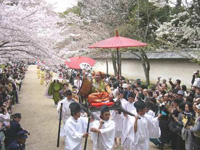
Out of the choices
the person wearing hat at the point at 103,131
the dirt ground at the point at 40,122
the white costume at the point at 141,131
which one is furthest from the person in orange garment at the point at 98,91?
the dirt ground at the point at 40,122

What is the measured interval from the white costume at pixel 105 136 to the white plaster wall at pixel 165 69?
12.6 meters

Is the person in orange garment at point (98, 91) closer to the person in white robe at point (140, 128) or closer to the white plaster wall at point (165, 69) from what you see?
the person in white robe at point (140, 128)

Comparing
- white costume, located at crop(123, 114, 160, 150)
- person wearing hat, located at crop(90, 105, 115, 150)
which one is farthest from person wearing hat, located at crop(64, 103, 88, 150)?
white costume, located at crop(123, 114, 160, 150)

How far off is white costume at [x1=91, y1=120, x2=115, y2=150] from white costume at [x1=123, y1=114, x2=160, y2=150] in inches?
23.4

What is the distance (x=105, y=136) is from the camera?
16.3 ft

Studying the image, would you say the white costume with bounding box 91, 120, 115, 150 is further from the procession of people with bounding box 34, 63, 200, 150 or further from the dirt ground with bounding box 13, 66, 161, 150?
the dirt ground with bounding box 13, 66, 161, 150

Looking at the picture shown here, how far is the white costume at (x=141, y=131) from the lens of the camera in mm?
5332

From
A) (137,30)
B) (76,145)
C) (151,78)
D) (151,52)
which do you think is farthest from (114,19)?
(76,145)

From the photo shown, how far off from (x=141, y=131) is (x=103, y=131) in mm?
975

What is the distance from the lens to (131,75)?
24.2 m

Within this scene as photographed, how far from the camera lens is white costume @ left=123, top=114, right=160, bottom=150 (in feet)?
17.5

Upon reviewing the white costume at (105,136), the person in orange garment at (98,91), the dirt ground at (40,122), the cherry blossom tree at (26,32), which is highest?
the cherry blossom tree at (26,32)

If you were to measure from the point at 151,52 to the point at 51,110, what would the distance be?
434 inches

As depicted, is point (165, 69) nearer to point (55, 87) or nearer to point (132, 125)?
point (55, 87)
